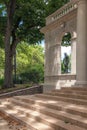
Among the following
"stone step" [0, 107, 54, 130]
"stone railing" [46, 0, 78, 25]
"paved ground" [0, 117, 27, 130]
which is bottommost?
"paved ground" [0, 117, 27, 130]

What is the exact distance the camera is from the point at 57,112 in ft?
37.9

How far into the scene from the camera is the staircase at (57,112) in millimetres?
10039

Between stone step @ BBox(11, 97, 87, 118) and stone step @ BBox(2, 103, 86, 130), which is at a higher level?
stone step @ BBox(11, 97, 87, 118)

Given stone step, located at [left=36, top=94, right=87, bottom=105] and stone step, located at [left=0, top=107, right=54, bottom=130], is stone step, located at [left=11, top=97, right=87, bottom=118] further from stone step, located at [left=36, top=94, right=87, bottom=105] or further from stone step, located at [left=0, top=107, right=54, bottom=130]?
stone step, located at [left=0, top=107, right=54, bottom=130]

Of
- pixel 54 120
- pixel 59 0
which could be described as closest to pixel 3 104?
pixel 54 120

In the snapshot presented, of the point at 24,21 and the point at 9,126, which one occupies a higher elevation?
the point at 24,21

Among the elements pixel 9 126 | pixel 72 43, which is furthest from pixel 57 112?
pixel 72 43

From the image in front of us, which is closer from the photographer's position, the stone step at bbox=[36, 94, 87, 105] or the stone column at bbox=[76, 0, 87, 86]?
the stone step at bbox=[36, 94, 87, 105]

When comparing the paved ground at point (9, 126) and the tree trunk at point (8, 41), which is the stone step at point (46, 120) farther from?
the tree trunk at point (8, 41)

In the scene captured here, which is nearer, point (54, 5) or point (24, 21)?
point (54, 5)

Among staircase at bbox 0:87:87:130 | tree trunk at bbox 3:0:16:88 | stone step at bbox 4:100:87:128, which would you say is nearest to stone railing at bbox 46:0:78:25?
tree trunk at bbox 3:0:16:88

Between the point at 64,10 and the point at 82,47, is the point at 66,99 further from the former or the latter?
the point at 64,10

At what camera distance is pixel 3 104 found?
57.6ft

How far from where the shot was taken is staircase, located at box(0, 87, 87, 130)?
10.0 meters
